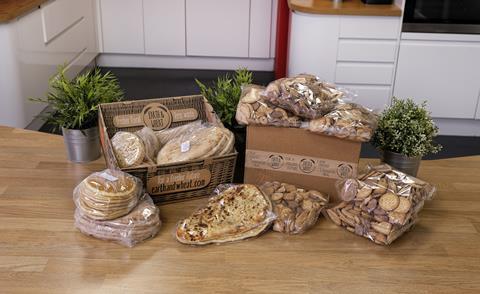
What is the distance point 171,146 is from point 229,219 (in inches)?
10.8

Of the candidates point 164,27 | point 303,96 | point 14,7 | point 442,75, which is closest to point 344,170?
point 303,96

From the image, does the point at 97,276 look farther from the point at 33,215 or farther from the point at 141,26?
the point at 141,26

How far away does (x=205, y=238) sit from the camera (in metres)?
1.16

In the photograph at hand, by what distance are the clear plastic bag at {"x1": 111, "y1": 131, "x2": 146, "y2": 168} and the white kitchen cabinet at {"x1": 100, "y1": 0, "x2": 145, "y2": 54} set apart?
3.74m

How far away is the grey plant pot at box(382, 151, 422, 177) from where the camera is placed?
136 cm

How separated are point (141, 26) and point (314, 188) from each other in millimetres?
3916

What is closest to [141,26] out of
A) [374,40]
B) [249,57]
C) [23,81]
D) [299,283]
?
[249,57]

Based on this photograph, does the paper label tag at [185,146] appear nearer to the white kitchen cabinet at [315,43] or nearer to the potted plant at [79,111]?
the potted plant at [79,111]

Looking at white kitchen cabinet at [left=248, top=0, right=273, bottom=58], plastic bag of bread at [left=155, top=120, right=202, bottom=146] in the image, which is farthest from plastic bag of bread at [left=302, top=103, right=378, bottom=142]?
white kitchen cabinet at [left=248, top=0, right=273, bottom=58]

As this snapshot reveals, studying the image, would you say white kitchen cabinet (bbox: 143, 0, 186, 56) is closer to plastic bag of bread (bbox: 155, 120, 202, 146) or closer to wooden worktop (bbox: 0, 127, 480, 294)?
plastic bag of bread (bbox: 155, 120, 202, 146)

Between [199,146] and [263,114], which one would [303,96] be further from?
[199,146]

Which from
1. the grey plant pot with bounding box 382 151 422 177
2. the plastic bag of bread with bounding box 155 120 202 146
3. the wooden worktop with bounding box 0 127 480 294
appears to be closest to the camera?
the wooden worktop with bounding box 0 127 480 294

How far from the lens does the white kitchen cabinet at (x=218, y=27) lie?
479 centimetres

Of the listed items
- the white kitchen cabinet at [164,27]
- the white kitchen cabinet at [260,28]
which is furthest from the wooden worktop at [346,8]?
the white kitchen cabinet at [164,27]
